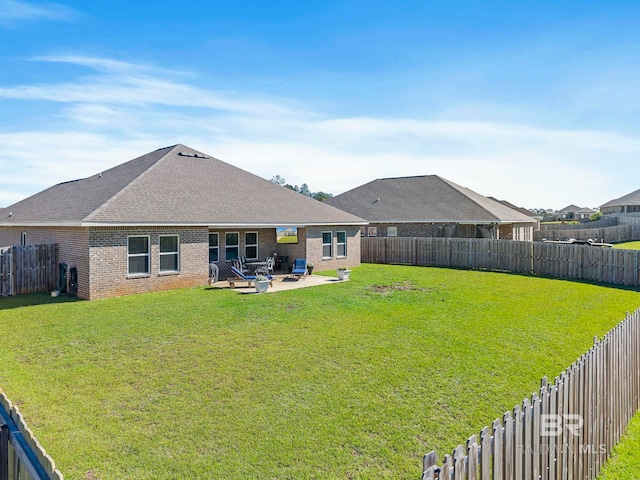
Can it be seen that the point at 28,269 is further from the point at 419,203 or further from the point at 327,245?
the point at 419,203

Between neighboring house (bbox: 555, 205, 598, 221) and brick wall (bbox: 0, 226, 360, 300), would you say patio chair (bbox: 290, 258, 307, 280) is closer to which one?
brick wall (bbox: 0, 226, 360, 300)

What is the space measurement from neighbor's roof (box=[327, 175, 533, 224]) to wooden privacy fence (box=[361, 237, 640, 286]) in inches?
152

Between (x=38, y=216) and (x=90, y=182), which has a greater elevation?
(x=90, y=182)

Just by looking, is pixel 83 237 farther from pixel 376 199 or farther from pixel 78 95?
pixel 376 199

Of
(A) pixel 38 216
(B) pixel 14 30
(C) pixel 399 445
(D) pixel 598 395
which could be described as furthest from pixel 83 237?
(D) pixel 598 395

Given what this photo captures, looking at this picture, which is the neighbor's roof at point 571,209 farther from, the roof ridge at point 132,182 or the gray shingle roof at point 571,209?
the roof ridge at point 132,182

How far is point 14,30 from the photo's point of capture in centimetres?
1461

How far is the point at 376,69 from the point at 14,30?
14.6 metres

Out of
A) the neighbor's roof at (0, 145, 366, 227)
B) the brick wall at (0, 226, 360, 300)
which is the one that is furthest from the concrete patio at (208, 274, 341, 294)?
the neighbor's roof at (0, 145, 366, 227)

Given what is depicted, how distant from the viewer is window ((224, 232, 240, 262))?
68.7 feet

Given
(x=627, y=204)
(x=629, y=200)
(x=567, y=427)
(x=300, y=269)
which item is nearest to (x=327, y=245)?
(x=300, y=269)

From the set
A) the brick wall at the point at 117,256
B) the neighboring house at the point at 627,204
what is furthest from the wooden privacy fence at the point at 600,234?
the neighboring house at the point at 627,204

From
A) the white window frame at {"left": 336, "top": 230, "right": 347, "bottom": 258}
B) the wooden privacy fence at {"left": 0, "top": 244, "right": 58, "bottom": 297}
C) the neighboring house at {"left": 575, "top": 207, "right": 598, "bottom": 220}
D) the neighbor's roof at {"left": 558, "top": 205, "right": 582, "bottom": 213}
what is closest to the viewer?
the wooden privacy fence at {"left": 0, "top": 244, "right": 58, "bottom": 297}

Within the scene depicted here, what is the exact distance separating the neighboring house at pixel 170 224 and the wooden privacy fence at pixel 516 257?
3121 millimetres
